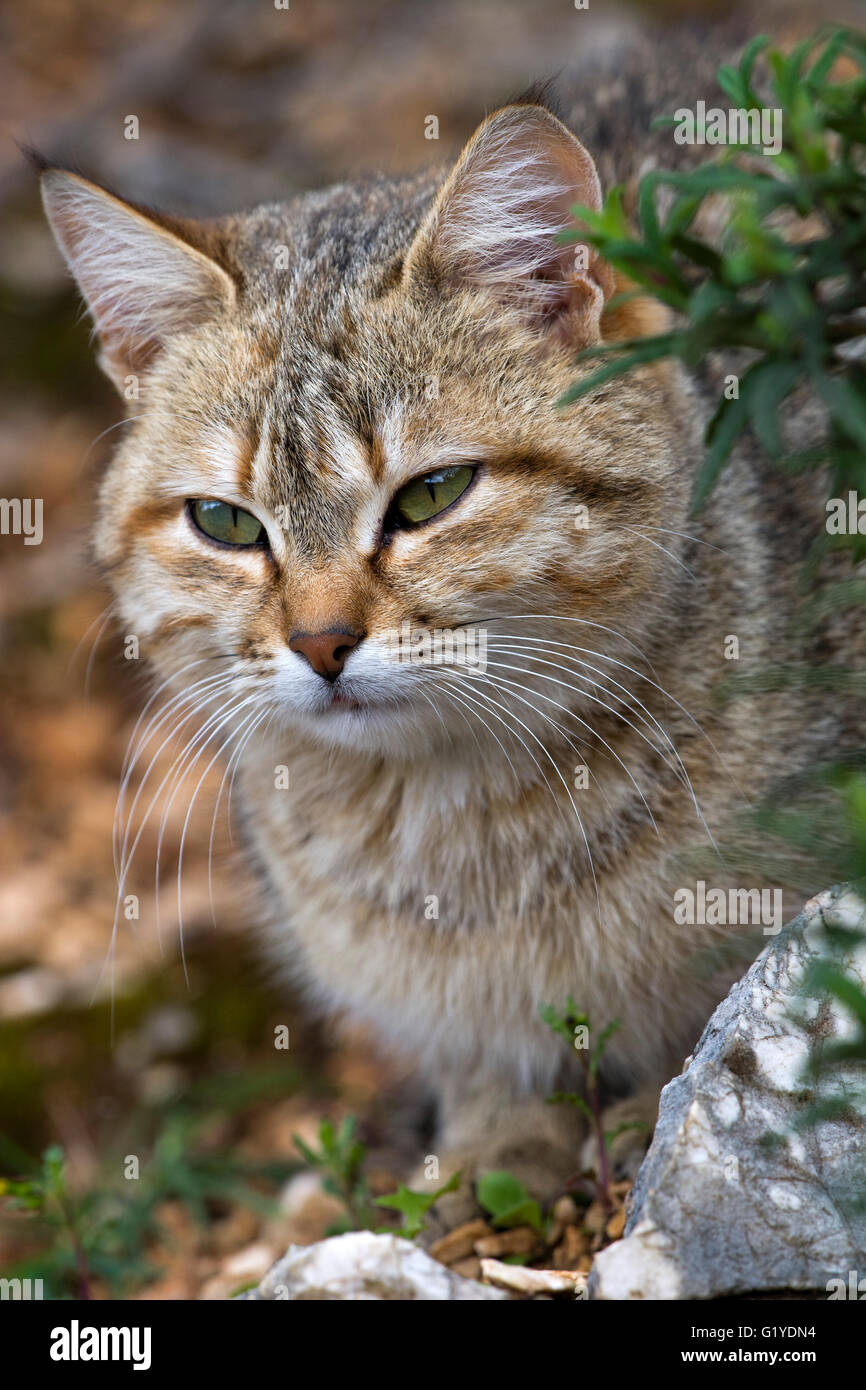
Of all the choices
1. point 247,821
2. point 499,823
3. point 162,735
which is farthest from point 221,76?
point 499,823

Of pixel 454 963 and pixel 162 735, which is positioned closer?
pixel 454 963

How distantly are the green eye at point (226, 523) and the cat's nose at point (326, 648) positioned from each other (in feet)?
1.16

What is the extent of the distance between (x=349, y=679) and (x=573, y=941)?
837mm

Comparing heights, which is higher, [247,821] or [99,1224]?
[247,821]

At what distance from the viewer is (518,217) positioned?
8.29 ft

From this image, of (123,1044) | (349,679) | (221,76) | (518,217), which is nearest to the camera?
(349,679)

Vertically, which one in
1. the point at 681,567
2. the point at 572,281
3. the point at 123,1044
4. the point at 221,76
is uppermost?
the point at 221,76

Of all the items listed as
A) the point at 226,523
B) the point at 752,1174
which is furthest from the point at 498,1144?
the point at 226,523

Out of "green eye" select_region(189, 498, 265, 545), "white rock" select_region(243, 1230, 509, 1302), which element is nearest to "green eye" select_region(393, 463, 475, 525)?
"green eye" select_region(189, 498, 265, 545)

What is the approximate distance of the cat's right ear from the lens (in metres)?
2.72

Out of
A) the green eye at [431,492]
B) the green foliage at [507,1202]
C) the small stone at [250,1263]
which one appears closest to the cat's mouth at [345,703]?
the green eye at [431,492]

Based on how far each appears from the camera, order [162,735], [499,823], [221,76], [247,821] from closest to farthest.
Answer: [499,823]
[247,821]
[162,735]
[221,76]

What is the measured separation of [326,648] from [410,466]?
1.30 feet

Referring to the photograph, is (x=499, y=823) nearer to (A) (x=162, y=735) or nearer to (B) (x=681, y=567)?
(B) (x=681, y=567)
